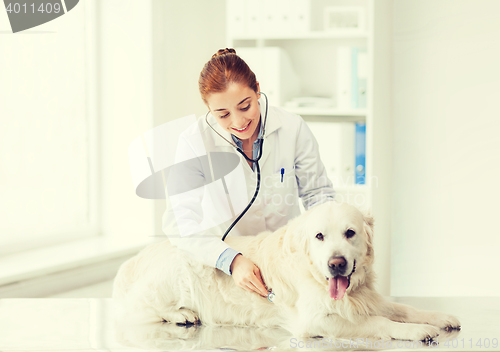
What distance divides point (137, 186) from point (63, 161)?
0.41 metres

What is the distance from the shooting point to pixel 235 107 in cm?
115

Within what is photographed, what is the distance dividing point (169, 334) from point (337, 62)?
65.1 inches

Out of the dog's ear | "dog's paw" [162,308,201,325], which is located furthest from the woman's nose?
"dog's paw" [162,308,201,325]

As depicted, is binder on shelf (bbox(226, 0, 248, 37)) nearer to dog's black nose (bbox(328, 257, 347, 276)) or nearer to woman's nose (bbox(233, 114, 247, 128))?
woman's nose (bbox(233, 114, 247, 128))

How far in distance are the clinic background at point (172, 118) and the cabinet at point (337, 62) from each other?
70 mm

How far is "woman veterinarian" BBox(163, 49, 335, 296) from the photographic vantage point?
1.13 metres

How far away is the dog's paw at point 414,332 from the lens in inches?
38.0

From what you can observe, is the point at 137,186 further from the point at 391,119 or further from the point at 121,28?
the point at 391,119

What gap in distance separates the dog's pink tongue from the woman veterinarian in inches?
7.1

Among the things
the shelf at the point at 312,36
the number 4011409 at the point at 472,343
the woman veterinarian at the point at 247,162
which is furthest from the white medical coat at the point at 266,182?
the shelf at the point at 312,36

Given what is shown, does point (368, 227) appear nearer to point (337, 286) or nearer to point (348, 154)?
point (337, 286)

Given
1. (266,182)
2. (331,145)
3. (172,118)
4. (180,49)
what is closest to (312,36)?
(331,145)

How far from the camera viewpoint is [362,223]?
102cm

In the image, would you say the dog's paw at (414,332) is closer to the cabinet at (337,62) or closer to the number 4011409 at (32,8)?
the cabinet at (337,62)
